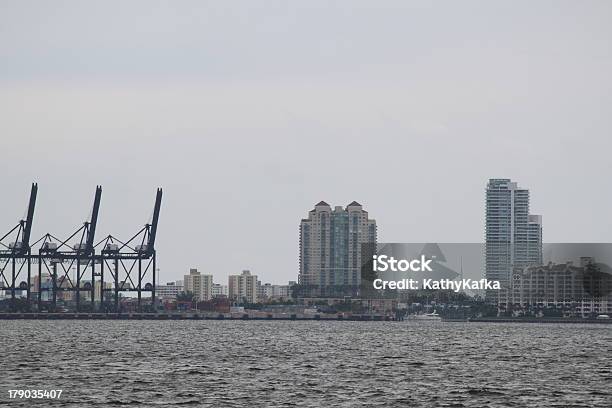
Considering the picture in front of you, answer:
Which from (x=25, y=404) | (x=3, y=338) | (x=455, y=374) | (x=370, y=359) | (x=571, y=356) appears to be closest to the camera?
(x=25, y=404)

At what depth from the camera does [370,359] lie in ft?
340

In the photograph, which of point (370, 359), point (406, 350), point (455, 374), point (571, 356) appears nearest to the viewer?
point (455, 374)

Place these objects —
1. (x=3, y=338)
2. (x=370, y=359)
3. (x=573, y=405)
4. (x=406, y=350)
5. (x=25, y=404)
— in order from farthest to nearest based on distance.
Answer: (x=3, y=338)
(x=406, y=350)
(x=370, y=359)
(x=573, y=405)
(x=25, y=404)

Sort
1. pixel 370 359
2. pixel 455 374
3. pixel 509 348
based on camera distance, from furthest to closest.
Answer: pixel 509 348 → pixel 370 359 → pixel 455 374

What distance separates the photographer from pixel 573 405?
224 feet

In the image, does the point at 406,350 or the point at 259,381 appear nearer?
the point at 259,381

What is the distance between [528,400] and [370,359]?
34.2m

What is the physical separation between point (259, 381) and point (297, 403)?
12.7 meters

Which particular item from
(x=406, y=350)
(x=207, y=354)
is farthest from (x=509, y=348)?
(x=207, y=354)

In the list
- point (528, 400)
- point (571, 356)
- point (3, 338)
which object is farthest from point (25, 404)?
point (3, 338)

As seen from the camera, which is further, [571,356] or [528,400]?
[571,356]

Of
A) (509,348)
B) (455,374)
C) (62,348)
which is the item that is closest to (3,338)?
(62,348)

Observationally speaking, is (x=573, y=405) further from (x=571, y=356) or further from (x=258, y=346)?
(x=258, y=346)

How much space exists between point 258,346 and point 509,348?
22670mm
